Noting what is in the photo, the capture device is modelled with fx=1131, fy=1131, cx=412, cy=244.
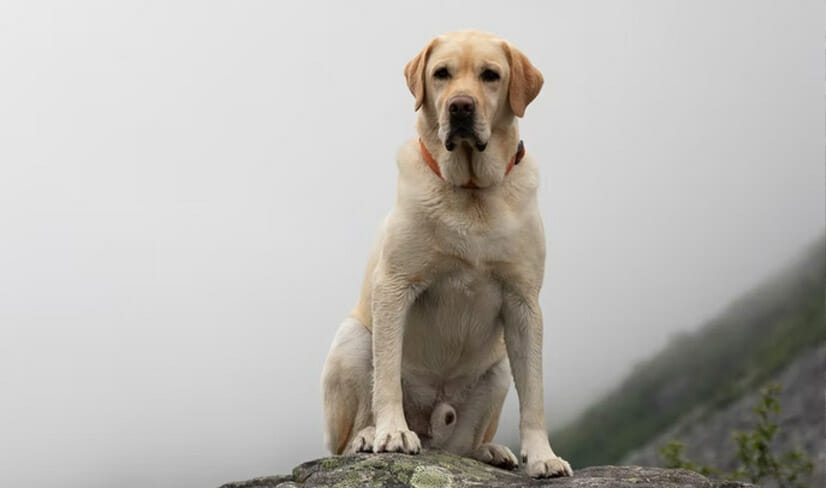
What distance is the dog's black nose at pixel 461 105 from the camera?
7.90 metres

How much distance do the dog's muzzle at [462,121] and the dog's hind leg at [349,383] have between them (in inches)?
70.7

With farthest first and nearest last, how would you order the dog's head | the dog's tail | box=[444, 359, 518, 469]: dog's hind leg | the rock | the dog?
1. box=[444, 359, 518, 469]: dog's hind leg
2. the dog's tail
3. the dog
4. the dog's head
5. the rock

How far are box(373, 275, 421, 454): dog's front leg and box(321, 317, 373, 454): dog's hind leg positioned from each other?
565mm

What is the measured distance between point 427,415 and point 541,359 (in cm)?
112

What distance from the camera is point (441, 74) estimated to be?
8.19 metres

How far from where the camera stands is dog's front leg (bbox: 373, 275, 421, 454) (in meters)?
8.12

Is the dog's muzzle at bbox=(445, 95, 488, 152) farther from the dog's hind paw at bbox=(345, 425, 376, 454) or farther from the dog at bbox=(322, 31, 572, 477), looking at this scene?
the dog's hind paw at bbox=(345, 425, 376, 454)

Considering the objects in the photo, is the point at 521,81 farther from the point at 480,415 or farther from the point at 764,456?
the point at 764,456

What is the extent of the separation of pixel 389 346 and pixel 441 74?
2.02 metres

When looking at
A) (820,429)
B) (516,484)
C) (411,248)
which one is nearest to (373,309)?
(411,248)

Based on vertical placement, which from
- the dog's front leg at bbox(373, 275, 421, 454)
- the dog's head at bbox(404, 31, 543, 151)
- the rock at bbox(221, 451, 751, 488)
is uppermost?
the dog's head at bbox(404, 31, 543, 151)

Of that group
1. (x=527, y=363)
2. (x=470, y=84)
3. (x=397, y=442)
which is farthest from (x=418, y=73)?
(x=397, y=442)

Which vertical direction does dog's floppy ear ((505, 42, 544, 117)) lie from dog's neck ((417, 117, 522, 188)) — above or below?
above

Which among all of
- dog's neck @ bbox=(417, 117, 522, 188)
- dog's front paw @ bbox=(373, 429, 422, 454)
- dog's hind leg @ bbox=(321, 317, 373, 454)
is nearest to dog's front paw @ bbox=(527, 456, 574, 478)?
dog's front paw @ bbox=(373, 429, 422, 454)
